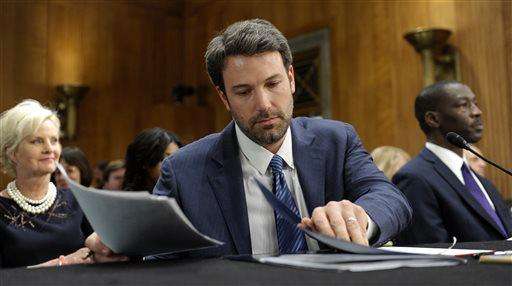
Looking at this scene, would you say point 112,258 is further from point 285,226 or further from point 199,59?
point 199,59

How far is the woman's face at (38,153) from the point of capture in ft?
10.7

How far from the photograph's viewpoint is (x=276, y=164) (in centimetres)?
190

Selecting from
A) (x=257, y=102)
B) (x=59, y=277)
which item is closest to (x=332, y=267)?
(x=59, y=277)

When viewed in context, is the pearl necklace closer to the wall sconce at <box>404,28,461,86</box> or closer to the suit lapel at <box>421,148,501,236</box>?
the suit lapel at <box>421,148,501,236</box>

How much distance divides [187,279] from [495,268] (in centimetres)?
48

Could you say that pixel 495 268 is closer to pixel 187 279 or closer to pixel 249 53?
pixel 187 279

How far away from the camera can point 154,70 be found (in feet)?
29.3

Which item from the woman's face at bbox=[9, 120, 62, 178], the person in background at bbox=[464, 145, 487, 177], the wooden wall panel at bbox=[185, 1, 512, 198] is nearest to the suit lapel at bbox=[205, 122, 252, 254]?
the woman's face at bbox=[9, 120, 62, 178]

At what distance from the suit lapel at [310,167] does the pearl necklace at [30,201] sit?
64.4 inches

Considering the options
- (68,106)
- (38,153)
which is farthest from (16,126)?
(68,106)

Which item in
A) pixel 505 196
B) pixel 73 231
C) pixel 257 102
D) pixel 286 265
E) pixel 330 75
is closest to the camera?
pixel 286 265

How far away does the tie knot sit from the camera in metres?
1.89

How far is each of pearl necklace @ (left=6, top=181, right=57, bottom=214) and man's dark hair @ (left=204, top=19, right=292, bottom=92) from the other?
5.01 ft

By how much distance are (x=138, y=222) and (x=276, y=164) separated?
2.39ft
